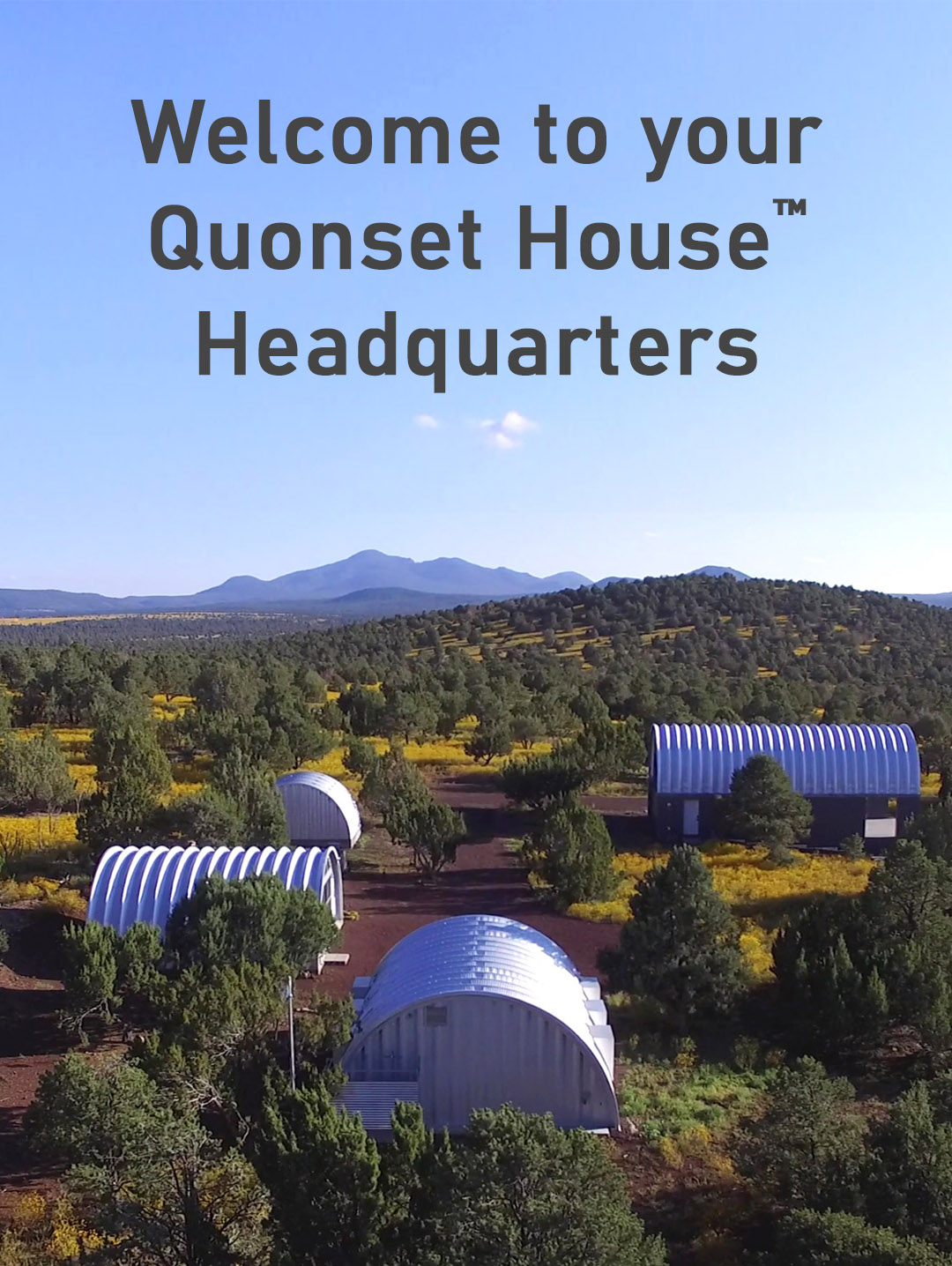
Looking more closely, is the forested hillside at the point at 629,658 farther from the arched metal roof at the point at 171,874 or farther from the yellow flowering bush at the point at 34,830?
the arched metal roof at the point at 171,874

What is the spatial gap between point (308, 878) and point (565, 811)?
737 centimetres

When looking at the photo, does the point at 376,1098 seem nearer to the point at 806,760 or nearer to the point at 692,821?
the point at 692,821

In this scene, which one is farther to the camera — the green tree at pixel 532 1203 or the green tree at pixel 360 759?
the green tree at pixel 360 759

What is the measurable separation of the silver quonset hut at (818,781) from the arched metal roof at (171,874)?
43.2ft

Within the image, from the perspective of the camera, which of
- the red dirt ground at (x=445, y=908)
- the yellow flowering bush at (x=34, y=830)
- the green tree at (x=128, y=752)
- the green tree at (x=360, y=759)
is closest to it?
the red dirt ground at (x=445, y=908)

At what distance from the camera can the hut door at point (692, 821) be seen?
29.4 metres

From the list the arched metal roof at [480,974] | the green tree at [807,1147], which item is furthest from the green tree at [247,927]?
the green tree at [807,1147]

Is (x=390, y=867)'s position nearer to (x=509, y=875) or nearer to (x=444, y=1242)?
(x=509, y=875)

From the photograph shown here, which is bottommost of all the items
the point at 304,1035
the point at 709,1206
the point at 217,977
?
the point at 709,1206

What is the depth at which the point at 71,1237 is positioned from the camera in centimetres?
1016

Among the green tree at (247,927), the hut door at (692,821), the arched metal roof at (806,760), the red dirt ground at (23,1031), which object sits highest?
the arched metal roof at (806,760)

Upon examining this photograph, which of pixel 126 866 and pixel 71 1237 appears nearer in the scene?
pixel 71 1237

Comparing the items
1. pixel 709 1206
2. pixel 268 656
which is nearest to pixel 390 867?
pixel 709 1206

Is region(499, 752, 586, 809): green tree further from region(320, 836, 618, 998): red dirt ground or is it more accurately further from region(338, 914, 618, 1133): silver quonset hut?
region(338, 914, 618, 1133): silver quonset hut
